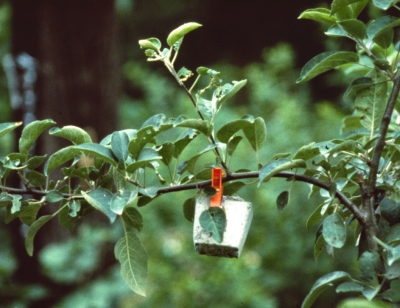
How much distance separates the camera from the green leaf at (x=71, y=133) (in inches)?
29.7

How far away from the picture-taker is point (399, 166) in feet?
2.91

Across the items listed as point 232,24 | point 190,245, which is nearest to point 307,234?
point 190,245

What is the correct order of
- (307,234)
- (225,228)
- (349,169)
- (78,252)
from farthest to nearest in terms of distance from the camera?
(307,234), (78,252), (349,169), (225,228)

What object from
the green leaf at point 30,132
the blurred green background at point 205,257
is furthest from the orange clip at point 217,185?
the blurred green background at point 205,257

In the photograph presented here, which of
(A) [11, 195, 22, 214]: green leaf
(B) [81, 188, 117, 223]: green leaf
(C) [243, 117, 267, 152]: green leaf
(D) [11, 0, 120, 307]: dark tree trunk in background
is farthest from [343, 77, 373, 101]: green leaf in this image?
(D) [11, 0, 120, 307]: dark tree trunk in background

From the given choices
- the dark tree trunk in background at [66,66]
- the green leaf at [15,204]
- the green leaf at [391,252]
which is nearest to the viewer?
the green leaf at [391,252]

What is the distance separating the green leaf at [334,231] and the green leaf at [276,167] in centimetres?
7

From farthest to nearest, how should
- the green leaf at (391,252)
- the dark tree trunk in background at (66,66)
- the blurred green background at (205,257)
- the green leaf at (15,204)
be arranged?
the dark tree trunk in background at (66,66) < the blurred green background at (205,257) < the green leaf at (15,204) < the green leaf at (391,252)

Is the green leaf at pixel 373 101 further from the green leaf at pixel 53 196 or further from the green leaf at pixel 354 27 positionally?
the green leaf at pixel 53 196

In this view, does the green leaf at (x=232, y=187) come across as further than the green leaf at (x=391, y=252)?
Yes

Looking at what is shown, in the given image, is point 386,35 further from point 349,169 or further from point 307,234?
point 307,234

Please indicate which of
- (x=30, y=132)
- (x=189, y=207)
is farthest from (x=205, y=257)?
(x=30, y=132)

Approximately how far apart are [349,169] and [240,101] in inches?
164

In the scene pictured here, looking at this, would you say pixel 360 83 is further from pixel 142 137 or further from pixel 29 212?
pixel 29 212
